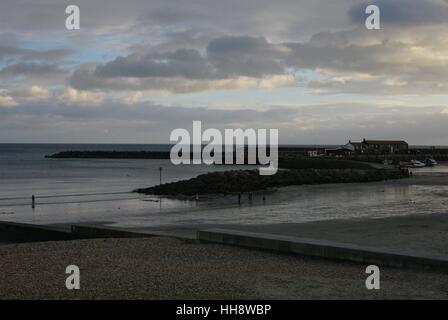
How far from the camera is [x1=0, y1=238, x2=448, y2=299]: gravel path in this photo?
7.87 metres

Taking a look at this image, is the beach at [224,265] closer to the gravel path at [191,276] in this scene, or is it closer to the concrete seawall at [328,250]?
the gravel path at [191,276]

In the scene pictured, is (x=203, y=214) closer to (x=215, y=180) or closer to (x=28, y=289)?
(x=215, y=180)

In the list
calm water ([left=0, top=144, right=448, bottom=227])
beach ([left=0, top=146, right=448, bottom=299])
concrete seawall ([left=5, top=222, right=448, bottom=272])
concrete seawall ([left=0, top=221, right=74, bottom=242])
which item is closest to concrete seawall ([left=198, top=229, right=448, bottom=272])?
concrete seawall ([left=5, top=222, right=448, bottom=272])

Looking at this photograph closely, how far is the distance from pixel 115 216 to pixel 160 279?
67.4 ft

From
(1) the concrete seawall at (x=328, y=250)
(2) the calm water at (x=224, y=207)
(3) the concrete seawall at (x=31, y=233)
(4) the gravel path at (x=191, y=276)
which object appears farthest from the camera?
(2) the calm water at (x=224, y=207)

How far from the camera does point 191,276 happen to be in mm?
8938

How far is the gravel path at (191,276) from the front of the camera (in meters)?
7.87

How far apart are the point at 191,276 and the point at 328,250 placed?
2931 millimetres

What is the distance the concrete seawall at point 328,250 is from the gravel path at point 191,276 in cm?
24

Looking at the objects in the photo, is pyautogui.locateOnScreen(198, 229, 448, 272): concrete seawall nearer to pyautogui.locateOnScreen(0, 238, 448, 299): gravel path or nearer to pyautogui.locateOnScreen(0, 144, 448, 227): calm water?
pyautogui.locateOnScreen(0, 238, 448, 299): gravel path

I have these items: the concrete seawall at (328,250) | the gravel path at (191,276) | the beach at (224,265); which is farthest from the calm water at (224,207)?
the gravel path at (191,276)

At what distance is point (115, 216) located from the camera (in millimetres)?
28703
